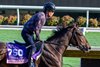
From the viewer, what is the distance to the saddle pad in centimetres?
654

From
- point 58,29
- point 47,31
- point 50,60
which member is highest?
point 58,29

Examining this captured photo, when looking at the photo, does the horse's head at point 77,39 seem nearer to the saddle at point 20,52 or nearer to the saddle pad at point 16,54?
the saddle at point 20,52

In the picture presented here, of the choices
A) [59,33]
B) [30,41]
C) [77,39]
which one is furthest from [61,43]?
[30,41]

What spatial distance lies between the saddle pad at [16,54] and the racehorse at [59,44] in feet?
0.41

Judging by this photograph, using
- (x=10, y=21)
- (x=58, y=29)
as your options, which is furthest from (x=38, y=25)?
(x=10, y=21)

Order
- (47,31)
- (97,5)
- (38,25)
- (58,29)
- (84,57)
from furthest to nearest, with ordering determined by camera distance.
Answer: (97,5), (47,31), (84,57), (58,29), (38,25)

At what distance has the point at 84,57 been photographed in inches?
329

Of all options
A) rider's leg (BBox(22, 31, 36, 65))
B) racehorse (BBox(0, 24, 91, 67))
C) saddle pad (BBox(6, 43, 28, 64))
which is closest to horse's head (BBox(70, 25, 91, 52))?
racehorse (BBox(0, 24, 91, 67))

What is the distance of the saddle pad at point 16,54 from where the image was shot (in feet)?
21.5

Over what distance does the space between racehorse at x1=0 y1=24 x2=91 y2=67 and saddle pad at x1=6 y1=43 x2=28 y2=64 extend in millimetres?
125

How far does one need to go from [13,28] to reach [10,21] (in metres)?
1.82

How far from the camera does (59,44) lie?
270 inches

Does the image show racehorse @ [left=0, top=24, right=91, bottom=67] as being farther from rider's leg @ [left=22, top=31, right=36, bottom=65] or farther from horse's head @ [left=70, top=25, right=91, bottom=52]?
rider's leg @ [left=22, top=31, right=36, bottom=65]
